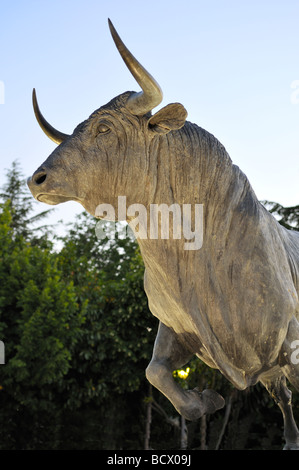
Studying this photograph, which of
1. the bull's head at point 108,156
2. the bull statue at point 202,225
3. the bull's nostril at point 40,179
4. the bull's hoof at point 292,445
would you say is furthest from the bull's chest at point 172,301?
the bull's hoof at point 292,445

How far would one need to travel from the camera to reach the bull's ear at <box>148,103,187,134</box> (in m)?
2.54

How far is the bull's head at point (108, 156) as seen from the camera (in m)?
2.57

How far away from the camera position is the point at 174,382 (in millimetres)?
2898

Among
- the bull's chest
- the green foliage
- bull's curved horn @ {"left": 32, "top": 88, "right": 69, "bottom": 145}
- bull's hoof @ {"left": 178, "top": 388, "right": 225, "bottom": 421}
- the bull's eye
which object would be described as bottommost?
the green foliage

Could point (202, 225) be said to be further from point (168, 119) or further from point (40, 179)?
point (40, 179)

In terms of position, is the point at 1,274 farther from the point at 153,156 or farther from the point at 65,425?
the point at 153,156

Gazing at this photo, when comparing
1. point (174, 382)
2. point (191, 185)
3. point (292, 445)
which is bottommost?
point (292, 445)

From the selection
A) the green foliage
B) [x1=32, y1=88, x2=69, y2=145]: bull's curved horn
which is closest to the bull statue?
[x1=32, y1=88, x2=69, y2=145]: bull's curved horn

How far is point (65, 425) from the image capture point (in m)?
13.7

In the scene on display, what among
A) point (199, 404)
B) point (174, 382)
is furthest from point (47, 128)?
point (199, 404)

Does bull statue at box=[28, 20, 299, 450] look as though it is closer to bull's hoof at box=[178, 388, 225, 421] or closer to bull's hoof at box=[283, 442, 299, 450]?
bull's hoof at box=[178, 388, 225, 421]

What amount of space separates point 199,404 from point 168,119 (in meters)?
1.50

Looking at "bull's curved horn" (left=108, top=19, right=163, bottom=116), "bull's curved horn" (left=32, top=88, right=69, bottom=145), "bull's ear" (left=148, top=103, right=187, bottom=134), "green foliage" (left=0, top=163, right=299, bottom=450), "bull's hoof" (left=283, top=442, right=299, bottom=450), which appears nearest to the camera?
"bull's curved horn" (left=108, top=19, right=163, bottom=116)

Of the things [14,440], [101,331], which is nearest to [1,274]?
[101,331]
